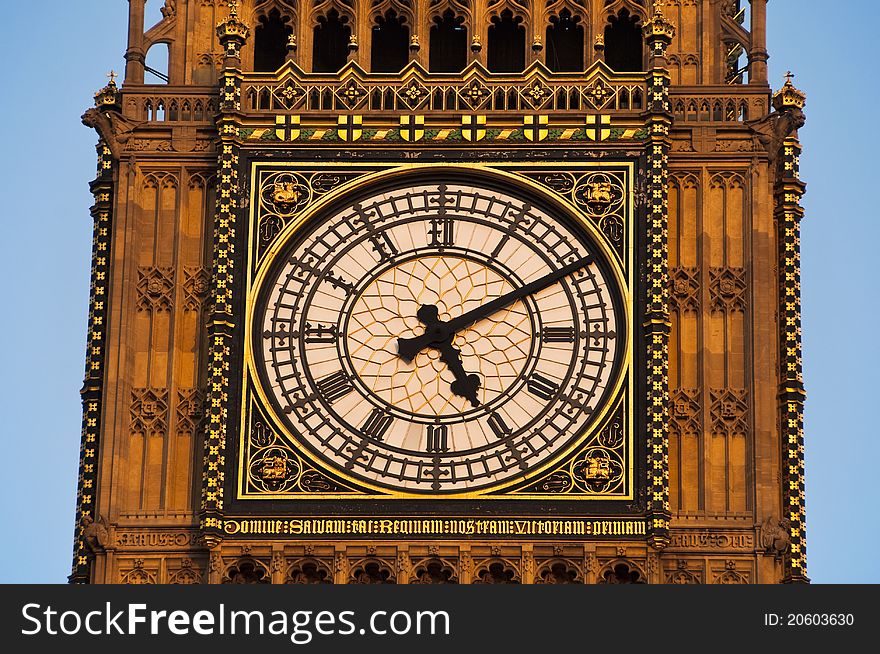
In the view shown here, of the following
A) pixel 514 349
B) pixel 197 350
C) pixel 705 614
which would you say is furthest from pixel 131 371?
pixel 705 614

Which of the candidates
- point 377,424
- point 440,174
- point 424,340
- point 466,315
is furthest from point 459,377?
point 440,174

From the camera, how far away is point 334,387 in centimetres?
4103

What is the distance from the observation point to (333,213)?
41594 millimetres

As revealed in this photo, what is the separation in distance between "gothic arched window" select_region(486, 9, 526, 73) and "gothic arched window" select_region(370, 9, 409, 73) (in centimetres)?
76

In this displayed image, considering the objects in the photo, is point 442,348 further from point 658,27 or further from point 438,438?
point 658,27

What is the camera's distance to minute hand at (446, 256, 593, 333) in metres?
41.2

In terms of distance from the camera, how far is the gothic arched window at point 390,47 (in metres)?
43.2

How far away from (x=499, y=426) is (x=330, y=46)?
172 inches

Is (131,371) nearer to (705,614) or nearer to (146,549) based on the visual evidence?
(146,549)

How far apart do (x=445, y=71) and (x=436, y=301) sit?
267 centimetres

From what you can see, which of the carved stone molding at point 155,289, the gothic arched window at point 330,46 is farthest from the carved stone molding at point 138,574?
the gothic arched window at point 330,46

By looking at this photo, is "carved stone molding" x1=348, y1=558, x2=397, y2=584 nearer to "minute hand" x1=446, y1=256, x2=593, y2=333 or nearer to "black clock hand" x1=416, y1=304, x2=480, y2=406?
"black clock hand" x1=416, y1=304, x2=480, y2=406

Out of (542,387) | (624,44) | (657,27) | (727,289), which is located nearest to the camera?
(542,387)

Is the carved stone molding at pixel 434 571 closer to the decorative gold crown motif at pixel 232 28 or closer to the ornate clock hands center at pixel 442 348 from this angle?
the ornate clock hands center at pixel 442 348
